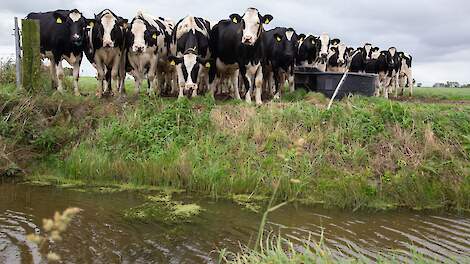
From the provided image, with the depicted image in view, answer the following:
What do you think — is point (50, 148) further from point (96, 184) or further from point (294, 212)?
point (294, 212)

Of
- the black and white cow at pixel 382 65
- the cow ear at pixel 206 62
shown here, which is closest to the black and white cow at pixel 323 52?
the black and white cow at pixel 382 65

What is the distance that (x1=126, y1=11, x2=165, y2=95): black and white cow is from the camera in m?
13.0

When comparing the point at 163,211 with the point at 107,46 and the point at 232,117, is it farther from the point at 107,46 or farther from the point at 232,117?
the point at 107,46

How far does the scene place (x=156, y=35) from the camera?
1328 centimetres

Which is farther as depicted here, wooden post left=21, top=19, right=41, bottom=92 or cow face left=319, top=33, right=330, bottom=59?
cow face left=319, top=33, right=330, bottom=59

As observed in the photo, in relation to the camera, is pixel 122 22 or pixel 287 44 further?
pixel 287 44

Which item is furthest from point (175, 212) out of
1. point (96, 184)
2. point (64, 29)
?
point (64, 29)

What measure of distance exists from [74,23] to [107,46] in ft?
4.04

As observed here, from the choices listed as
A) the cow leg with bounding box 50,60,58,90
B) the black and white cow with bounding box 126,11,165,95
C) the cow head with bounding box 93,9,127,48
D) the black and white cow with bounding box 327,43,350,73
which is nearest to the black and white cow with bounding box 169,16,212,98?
the black and white cow with bounding box 126,11,165,95

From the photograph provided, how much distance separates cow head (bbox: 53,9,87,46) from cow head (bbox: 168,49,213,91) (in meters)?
2.56

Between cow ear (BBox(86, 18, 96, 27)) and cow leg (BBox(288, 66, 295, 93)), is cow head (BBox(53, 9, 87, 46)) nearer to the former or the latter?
cow ear (BBox(86, 18, 96, 27))

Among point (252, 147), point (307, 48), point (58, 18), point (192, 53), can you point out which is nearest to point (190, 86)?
point (192, 53)

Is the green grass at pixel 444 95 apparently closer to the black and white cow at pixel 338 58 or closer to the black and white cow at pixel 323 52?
the black and white cow at pixel 338 58

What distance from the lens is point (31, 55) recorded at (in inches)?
475
